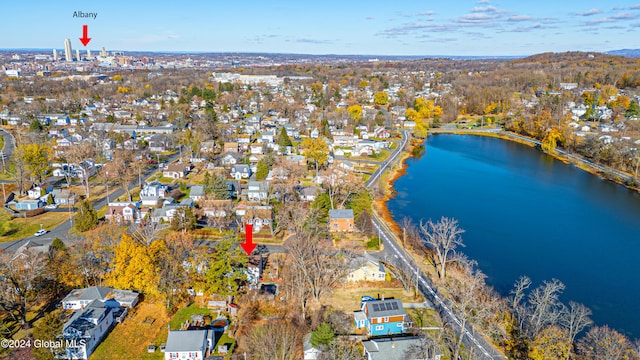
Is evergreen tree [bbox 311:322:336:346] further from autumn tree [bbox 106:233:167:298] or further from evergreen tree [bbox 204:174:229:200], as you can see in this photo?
evergreen tree [bbox 204:174:229:200]

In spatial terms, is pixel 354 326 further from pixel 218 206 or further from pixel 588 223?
pixel 588 223

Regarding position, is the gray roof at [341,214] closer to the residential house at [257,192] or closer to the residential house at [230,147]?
the residential house at [257,192]

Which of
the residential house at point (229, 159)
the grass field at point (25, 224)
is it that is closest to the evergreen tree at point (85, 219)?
the grass field at point (25, 224)

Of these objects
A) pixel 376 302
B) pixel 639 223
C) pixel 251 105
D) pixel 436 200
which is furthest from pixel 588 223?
pixel 251 105

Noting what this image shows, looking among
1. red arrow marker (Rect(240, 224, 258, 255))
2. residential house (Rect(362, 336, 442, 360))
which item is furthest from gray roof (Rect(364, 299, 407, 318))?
red arrow marker (Rect(240, 224, 258, 255))

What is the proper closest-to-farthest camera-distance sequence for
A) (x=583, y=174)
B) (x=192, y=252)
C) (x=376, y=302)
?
(x=376, y=302), (x=192, y=252), (x=583, y=174)

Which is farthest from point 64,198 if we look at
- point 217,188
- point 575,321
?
point 575,321

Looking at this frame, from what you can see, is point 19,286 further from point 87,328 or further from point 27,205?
point 27,205
